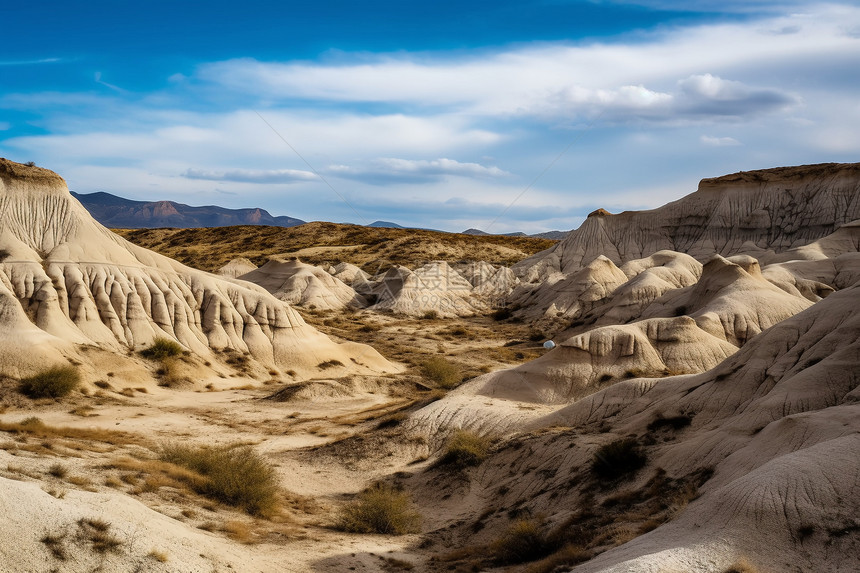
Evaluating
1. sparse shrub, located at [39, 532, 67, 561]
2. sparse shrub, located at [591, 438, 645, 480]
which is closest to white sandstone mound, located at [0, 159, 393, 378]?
sparse shrub, located at [39, 532, 67, 561]

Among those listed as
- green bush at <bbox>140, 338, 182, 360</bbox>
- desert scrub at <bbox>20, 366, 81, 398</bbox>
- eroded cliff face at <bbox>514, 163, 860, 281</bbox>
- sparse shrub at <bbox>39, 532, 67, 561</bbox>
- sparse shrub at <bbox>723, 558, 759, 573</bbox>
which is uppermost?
eroded cliff face at <bbox>514, 163, 860, 281</bbox>

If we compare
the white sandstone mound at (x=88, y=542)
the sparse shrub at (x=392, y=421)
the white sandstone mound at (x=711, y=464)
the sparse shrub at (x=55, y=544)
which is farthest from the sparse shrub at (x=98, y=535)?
the sparse shrub at (x=392, y=421)

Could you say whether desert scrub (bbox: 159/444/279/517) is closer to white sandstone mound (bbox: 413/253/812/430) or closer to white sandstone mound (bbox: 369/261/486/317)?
white sandstone mound (bbox: 413/253/812/430)

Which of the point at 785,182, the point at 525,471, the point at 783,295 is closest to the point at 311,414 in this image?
the point at 525,471

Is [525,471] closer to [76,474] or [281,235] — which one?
[76,474]

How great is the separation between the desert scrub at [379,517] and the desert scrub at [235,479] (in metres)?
1.95

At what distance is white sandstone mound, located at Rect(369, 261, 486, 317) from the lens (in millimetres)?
68562

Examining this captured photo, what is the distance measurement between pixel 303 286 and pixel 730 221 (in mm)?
52261

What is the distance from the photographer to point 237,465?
1734 cm

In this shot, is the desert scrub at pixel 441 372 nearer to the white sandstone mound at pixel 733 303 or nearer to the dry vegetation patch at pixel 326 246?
the white sandstone mound at pixel 733 303

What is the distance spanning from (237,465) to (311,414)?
12.0 metres

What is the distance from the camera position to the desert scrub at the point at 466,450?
20.5 meters

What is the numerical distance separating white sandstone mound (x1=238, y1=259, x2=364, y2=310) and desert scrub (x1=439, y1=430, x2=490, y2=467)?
1809 inches

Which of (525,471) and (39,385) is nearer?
(525,471)
